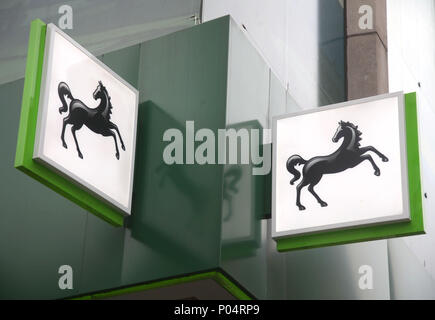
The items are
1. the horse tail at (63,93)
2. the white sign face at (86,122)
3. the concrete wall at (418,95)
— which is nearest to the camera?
the white sign face at (86,122)

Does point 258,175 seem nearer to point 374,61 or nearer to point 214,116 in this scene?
point 214,116

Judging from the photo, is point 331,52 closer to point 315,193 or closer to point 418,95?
point 418,95

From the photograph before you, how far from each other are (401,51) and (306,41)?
330 centimetres

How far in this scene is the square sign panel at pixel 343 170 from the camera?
11000 millimetres

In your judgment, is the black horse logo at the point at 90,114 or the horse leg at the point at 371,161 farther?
the horse leg at the point at 371,161

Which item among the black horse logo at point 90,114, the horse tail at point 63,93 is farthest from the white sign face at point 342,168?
the horse tail at point 63,93

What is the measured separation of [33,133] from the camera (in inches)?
398

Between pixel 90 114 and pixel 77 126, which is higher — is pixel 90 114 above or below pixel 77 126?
above

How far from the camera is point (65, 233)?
40.2 feet

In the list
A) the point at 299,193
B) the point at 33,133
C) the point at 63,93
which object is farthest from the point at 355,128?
the point at 33,133

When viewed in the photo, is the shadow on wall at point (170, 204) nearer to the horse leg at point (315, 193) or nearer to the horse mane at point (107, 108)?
the horse mane at point (107, 108)

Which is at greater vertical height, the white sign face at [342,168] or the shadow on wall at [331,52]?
the shadow on wall at [331,52]

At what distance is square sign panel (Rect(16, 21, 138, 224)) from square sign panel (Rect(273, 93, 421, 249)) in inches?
71.2

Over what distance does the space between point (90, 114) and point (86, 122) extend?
14 cm
